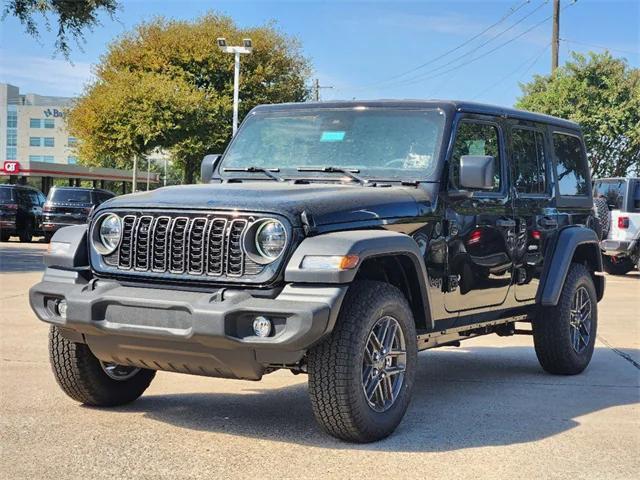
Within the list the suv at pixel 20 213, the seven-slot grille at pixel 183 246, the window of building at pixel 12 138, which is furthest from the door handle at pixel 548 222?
the window of building at pixel 12 138

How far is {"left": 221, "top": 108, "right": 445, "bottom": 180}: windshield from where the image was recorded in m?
6.35

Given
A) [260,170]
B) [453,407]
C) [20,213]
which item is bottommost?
[453,407]

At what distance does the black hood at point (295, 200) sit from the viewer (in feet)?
17.1

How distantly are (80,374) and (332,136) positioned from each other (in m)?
2.34

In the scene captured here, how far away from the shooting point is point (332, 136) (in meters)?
6.62

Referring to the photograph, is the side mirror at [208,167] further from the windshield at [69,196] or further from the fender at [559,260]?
the windshield at [69,196]

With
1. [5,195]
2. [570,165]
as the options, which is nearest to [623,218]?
[570,165]

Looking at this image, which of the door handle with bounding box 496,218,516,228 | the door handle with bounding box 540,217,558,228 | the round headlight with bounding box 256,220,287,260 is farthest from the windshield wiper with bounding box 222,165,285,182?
the door handle with bounding box 540,217,558,228

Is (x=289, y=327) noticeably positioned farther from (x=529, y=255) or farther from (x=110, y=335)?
(x=529, y=255)

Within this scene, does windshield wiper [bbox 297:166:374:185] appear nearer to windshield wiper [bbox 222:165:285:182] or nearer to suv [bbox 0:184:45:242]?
windshield wiper [bbox 222:165:285:182]

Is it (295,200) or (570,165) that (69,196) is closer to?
(570,165)

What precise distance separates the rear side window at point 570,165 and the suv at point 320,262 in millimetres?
714

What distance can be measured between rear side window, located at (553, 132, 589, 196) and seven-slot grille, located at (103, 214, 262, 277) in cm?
380

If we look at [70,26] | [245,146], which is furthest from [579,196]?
[70,26]
